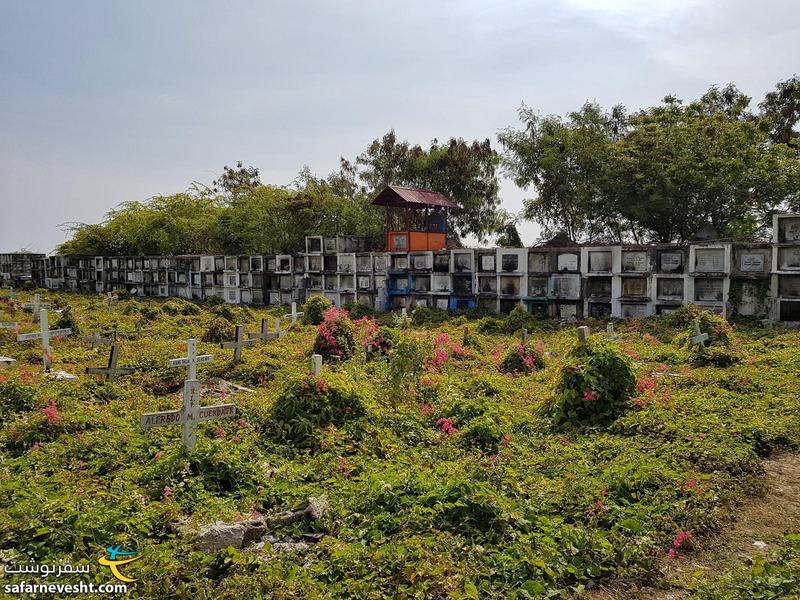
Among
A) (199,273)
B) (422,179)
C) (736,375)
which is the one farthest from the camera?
(422,179)

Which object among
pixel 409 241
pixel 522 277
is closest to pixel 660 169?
pixel 522 277

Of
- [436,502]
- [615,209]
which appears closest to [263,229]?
[615,209]

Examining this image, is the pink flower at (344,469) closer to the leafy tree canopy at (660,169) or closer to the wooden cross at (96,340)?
the wooden cross at (96,340)

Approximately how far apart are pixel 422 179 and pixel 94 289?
2471 centimetres

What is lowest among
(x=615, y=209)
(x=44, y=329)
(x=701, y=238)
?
(x=44, y=329)

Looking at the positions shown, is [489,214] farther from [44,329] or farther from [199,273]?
[44,329]

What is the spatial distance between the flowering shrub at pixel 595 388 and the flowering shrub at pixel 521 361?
10.7 ft

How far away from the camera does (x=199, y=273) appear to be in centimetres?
3253

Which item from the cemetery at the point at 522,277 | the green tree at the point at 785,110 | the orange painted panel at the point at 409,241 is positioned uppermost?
the green tree at the point at 785,110

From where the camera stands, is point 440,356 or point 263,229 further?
point 263,229

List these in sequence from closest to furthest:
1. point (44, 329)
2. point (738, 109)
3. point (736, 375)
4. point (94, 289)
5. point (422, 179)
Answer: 1. point (736, 375)
2. point (44, 329)
3. point (738, 109)
4. point (422, 179)
5. point (94, 289)

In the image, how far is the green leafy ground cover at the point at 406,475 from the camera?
418 centimetres

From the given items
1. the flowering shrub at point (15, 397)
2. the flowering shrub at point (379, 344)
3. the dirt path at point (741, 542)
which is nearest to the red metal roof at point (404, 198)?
the flowering shrub at point (379, 344)

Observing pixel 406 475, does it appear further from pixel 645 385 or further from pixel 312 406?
pixel 645 385
